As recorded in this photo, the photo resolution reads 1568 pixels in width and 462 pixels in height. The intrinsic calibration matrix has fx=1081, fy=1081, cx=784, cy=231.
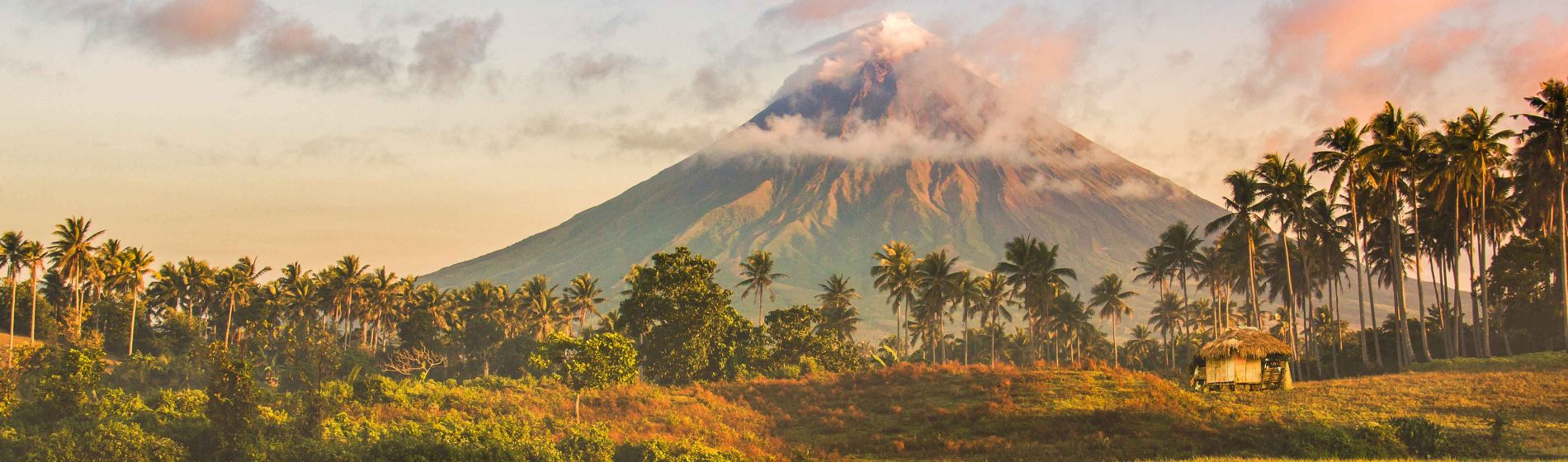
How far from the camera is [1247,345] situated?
190 ft

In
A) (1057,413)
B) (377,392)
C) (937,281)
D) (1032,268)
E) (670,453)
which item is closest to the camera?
(670,453)

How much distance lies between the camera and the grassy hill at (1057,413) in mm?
46594

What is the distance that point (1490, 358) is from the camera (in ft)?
208

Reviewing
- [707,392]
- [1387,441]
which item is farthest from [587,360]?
[1387,441]

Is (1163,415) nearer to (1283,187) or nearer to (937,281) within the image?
(1283,187)

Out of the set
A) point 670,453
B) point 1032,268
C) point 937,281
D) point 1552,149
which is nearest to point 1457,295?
point 1552,149

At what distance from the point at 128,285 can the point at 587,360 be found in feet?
183

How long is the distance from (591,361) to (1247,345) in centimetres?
3899

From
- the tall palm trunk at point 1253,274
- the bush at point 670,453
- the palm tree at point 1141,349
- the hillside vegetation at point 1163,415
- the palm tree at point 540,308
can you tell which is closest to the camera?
the hillside vegetation at point 1163,415

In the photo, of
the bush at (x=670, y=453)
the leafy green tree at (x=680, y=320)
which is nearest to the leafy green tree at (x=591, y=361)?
the leafy green tree at (x=680, y=320)

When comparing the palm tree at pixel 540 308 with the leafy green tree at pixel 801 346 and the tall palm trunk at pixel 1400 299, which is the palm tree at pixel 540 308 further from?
the tall palm trunk at pixel 1400 299

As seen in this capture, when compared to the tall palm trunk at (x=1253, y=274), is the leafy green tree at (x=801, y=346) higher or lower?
lower

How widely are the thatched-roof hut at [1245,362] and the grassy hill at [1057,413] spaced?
1626mm

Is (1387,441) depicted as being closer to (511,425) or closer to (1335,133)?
(1335,133)
